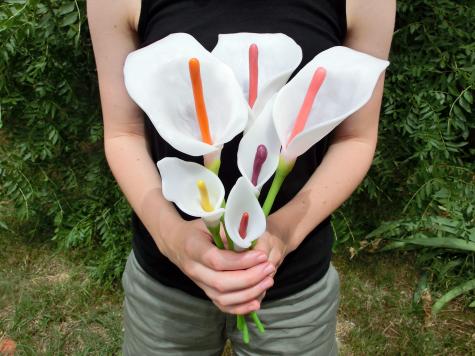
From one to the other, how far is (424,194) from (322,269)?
2.07 feet

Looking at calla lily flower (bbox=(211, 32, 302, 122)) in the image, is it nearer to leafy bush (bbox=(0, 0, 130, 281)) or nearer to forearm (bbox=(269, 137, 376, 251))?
forearm (bbox=(269, 137, 376, 251))

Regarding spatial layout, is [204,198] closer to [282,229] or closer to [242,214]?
[242,214]

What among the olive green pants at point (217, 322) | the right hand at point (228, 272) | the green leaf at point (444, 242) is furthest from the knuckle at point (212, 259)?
the green leaf at point (444, 242)

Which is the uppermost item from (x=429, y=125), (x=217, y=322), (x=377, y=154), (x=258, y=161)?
(x=258, y=161)

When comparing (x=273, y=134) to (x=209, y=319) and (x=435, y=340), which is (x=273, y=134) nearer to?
(x=209, y=319)

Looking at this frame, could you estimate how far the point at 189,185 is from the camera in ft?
1.55

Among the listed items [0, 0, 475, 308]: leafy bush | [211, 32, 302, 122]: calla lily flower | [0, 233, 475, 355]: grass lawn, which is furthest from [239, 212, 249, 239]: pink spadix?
[0, 233, 475, 355]: grass lawn

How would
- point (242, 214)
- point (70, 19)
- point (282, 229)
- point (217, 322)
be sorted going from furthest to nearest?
point (70, 19), point (217, 322), point (282, 229), point (242, 214)

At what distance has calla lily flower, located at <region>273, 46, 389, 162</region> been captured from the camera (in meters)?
0.47

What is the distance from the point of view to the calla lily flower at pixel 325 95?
0.47 meters

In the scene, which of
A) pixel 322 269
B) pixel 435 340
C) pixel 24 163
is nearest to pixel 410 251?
pixel 435 340

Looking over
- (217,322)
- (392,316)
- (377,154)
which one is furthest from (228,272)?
(392,316)

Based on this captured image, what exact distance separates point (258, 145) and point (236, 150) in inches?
6.9

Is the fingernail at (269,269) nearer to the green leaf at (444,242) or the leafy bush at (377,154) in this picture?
the leafy bush at (377,154)
